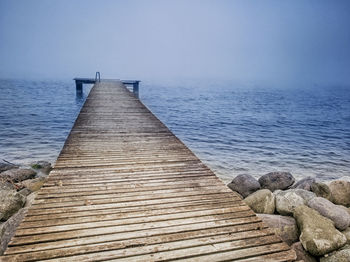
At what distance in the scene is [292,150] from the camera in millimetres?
15570

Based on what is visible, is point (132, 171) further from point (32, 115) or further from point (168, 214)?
point (32, 115)

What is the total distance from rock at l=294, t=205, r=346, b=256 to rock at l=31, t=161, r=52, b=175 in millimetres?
9673

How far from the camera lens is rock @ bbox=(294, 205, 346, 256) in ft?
13.8

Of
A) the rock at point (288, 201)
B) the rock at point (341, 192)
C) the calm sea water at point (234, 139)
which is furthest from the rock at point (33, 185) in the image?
the rock at point (341, 192)

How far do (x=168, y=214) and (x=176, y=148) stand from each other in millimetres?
3357

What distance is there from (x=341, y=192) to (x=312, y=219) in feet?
10.0

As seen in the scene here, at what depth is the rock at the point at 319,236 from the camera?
4199 mm

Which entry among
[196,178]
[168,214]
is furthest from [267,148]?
[168,214]

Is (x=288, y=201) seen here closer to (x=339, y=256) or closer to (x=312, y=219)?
(x=312, y=219)

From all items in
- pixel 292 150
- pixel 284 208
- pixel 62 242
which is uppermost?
pixel 62 242

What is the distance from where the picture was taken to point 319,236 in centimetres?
430

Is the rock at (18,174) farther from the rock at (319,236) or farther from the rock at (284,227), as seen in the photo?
the rock at (319,236)

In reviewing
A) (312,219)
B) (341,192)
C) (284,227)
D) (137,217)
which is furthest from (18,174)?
(341,192)

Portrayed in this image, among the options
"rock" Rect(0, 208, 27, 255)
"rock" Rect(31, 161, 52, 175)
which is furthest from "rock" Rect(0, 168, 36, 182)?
"rock" Rect(0, 208, 27, 255)
